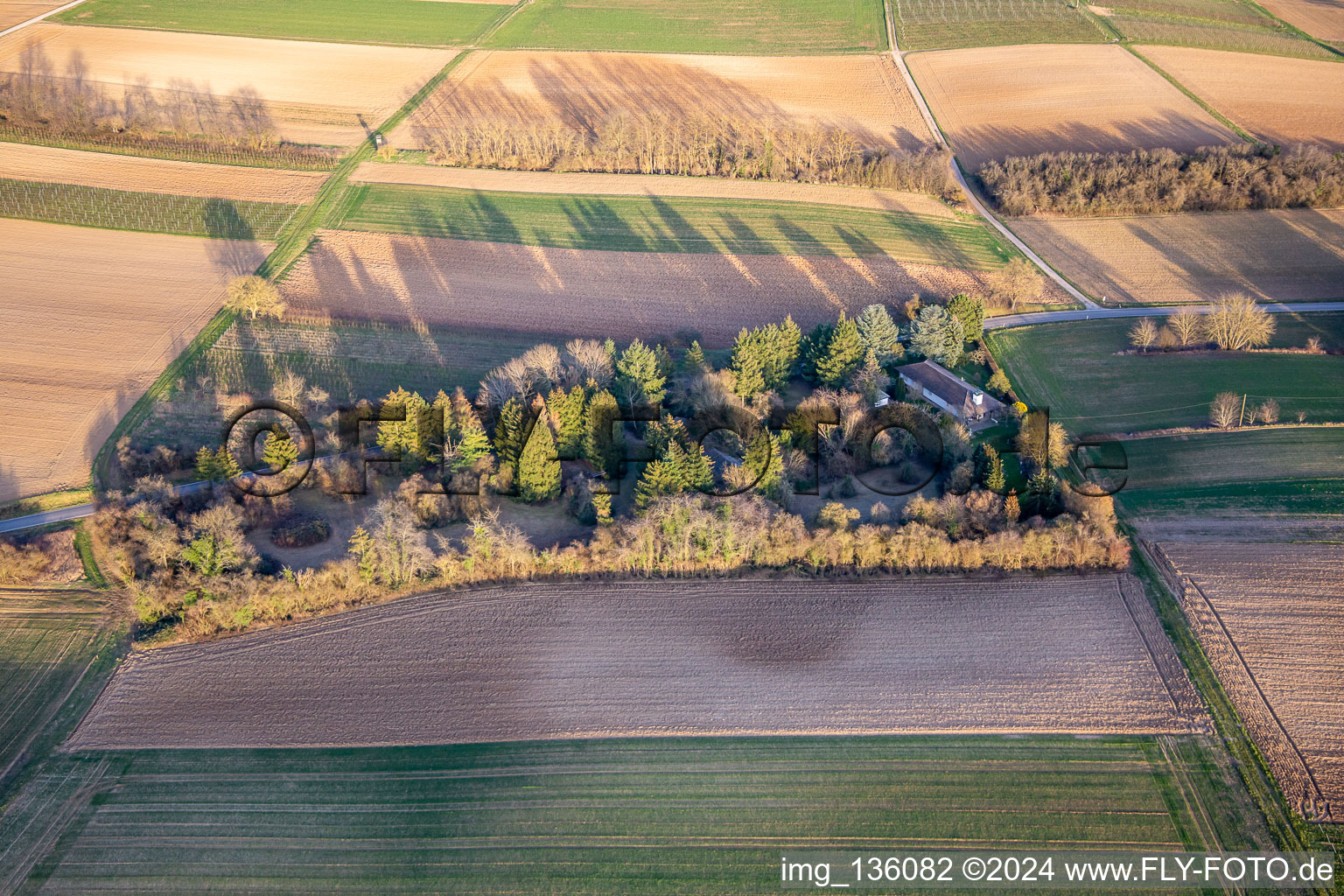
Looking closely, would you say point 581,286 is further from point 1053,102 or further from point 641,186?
point 1053,102

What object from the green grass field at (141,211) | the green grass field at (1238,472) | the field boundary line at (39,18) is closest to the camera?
the green grass field at (1238,472)

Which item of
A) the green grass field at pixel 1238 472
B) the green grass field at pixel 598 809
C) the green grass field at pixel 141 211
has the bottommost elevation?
the green grass field at pixel 598 809

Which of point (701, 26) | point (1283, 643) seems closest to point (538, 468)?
point (1283, 643)

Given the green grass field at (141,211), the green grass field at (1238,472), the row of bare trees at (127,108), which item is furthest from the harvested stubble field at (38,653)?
the row of bare trees at (127,108)

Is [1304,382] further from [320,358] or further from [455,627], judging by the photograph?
[320,358]

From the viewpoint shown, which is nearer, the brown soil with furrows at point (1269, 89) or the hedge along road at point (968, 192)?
the hedge along road at point (968, 192)

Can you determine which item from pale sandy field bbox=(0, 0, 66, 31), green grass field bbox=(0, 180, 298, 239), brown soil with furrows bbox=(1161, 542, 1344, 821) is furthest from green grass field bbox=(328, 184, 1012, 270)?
pale sandy field bbox=(0, 0, 66, 31)

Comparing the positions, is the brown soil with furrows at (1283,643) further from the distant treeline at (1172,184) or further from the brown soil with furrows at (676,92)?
the brown soil with furrows at (676,92)
